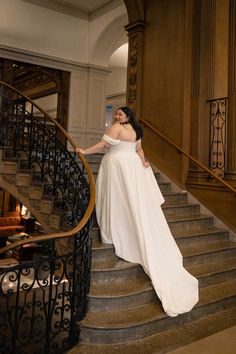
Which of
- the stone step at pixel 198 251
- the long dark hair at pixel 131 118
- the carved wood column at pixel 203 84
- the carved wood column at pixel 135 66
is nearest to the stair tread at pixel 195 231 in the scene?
the stone step at pixel 198 251

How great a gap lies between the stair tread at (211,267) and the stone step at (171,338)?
0.45 metres

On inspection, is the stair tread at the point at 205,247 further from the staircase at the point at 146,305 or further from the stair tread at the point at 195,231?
the stair tread at the point at 195,231

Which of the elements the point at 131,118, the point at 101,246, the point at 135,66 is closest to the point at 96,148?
the point at 131,118

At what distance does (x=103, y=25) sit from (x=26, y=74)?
3.06 meters

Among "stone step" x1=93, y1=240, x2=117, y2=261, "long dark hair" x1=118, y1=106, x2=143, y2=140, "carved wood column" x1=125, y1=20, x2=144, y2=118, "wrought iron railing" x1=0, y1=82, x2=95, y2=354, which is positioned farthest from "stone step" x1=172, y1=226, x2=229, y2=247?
"carved wood column" x1=125, y1=20, x2=144, y2=118

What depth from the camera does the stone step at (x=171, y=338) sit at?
2623 millimetres

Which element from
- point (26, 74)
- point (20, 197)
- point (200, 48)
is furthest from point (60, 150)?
point (26, 74)

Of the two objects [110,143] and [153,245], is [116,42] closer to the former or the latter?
[110,143]

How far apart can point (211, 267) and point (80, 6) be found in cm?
733

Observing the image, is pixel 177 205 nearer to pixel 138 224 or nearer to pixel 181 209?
pixel 181 209

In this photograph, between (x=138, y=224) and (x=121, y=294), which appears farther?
(x=138, y=224)

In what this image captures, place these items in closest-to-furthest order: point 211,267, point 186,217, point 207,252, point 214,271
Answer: point 214,271, point 211,267, point 207,252, point 186,217

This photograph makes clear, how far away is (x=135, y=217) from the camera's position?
10.4 feet

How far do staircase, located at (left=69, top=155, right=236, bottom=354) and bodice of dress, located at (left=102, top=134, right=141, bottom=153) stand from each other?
3.19 feet
